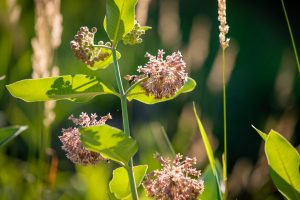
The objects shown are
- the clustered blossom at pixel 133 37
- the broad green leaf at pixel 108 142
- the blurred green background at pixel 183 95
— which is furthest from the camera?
the blurred green background at pixel 183 95

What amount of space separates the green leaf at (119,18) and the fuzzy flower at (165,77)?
0.07 m

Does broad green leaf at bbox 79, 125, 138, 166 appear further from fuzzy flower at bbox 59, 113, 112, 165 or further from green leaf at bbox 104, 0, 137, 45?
green leaf at bbox 104, 0, 137, 45

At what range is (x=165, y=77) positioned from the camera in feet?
2.78

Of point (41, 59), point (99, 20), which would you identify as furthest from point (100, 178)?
point (99, 20)

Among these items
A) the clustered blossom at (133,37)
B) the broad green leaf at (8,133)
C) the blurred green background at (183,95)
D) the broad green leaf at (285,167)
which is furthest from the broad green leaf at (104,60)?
the blurred green background at (183,95)

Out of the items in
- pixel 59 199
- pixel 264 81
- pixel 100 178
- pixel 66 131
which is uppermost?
pixel 66 131

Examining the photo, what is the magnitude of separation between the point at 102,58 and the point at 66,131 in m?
0.11

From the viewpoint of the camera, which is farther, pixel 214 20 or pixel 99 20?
pixel 214 20

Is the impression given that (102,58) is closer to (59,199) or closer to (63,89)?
(63,89)

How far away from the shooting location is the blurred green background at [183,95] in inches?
76.0

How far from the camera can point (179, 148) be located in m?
2.10

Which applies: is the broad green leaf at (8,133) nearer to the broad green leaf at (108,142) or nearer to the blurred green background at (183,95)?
the broad green leaf at (108,142)

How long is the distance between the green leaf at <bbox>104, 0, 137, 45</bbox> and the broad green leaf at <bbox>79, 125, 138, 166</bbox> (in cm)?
14

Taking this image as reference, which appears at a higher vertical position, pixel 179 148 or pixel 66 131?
pixel 66 131
